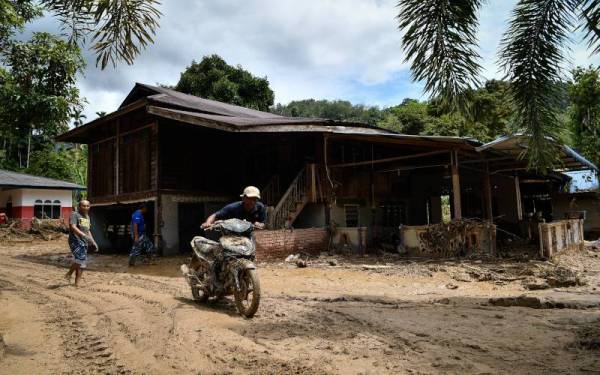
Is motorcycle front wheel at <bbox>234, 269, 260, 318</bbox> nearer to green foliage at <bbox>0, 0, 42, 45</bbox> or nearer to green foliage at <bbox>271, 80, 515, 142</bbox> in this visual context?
green foliage at <bbox>271, 80, 515, 142</bbox>

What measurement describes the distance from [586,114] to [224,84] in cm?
2127

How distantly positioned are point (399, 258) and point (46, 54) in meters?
9.30

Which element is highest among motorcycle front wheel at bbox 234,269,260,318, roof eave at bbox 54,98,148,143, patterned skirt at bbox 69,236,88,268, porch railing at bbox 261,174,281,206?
roof eave at bbox 54,98,148,143

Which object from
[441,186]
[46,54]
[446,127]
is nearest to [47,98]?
[46,54]

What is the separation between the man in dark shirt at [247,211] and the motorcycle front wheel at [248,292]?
27.0 inches

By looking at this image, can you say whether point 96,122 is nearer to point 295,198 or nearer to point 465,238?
point 295,198

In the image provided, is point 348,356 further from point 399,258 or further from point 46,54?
point 399,258

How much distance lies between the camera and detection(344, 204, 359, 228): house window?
50.0 ft

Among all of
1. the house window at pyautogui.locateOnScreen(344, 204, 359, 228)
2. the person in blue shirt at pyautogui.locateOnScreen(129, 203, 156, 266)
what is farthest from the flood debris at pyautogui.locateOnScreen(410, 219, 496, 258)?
the person in blue shirt at pyautogui.locateOnScreen(129, 203, 156, 266)

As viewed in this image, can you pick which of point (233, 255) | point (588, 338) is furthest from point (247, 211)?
point (588, 338)

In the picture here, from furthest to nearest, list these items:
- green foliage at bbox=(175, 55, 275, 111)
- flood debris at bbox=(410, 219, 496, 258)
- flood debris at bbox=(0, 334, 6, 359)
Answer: green foliage at bbox=(175, 55, 275, 111) → flood debris at bbox=(410, 219, 496, 258) → flood debris at bbox=(0, 334, 6, 359)

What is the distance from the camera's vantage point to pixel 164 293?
23.0ft

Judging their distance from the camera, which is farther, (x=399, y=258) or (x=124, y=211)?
(x=124, y=211)

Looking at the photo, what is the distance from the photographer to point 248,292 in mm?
5191
